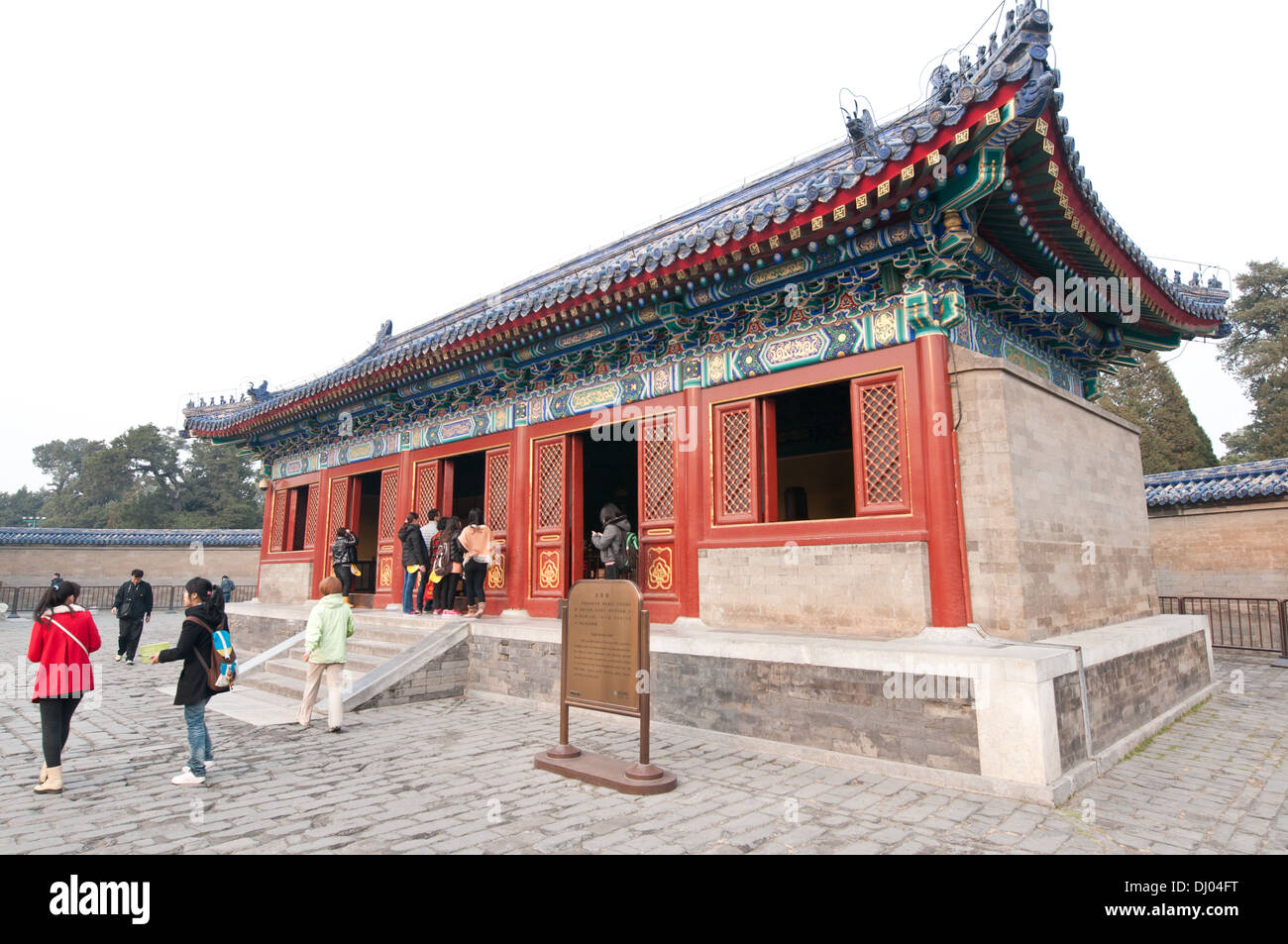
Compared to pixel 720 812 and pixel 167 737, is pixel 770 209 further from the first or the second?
pixel 167 737

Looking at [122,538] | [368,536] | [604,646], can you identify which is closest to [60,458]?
[122,538]

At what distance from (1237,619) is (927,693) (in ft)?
40.3

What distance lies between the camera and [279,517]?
14.9 m

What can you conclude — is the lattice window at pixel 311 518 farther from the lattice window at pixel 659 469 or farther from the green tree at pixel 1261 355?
the green tree at pixel 1261 355

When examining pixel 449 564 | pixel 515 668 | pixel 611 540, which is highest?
pixel 611 540

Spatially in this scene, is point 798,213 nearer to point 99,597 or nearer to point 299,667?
point 299,667

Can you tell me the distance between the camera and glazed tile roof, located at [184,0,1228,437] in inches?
189

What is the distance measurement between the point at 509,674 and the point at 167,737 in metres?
3.30

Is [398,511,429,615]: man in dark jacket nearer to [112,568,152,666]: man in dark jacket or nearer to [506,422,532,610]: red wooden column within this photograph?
[506,422,532,610]: red wooden column

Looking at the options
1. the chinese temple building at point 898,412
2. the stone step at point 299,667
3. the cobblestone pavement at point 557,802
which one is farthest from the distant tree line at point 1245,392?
the stone step at point 299,667

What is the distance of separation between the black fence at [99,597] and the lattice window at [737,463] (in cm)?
2130

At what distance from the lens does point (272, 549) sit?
48.7 feet

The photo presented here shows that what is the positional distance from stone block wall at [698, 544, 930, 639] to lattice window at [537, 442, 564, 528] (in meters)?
2.57

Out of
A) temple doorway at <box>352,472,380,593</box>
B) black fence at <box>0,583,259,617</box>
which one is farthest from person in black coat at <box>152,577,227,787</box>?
black fence at <box>0,583,259,617</box>
